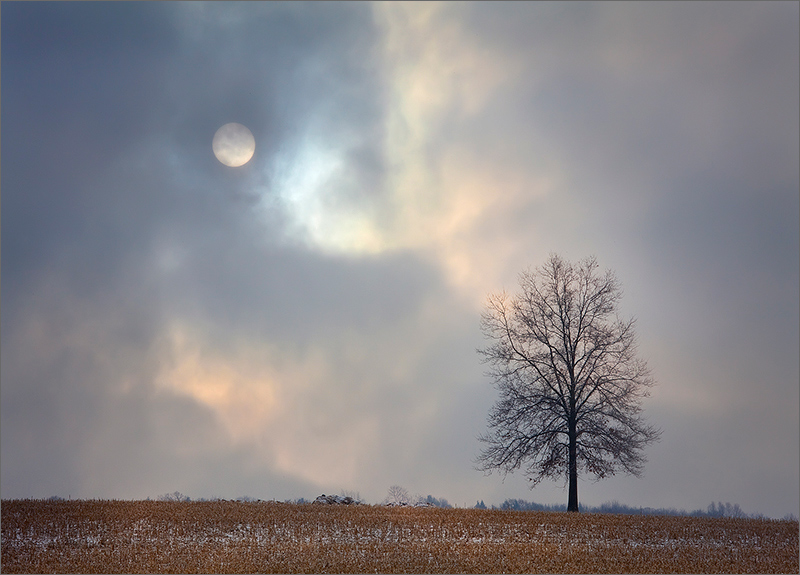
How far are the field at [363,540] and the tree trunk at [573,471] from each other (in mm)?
4076

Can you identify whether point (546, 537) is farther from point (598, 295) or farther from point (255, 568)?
point (598, 295)

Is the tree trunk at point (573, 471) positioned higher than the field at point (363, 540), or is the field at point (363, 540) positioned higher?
the tree trunk at point (573, 471)

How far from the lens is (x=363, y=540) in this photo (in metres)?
18.2

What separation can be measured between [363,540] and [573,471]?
14.4 metres

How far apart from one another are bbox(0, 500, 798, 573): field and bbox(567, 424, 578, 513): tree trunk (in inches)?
160

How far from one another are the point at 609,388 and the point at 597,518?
8.11 m

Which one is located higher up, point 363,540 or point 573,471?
point 573,471

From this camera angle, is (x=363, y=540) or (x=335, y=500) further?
(x=335, y=500)

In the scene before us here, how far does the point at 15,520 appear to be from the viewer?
65.0 feet

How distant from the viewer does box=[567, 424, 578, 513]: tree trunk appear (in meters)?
28.4

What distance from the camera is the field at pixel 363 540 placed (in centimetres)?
1548

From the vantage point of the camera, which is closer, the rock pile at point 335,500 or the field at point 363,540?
the field at point 363,540

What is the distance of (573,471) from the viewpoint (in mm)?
28859

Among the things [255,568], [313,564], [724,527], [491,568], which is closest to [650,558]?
[491,568]
